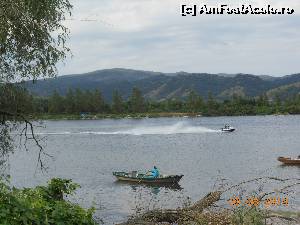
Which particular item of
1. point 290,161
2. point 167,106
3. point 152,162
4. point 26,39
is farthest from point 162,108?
point 26,39

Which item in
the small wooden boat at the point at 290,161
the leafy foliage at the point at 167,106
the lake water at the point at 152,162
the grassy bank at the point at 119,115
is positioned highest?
the leafy foliage at the point at 167,106

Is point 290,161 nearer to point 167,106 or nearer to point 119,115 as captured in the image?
point 119,115

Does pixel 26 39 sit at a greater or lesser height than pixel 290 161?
greater

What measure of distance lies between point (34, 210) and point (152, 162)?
5375cm

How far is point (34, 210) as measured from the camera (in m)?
11.4

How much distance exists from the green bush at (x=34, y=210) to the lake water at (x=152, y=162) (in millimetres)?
7998

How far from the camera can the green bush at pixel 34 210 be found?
35.2 ft

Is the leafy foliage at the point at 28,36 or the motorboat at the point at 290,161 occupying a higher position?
the leafy foliage at the point at 28,36

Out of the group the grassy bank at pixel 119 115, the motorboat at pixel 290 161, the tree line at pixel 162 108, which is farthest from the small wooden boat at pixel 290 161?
the grassy bank at pixel 119 115

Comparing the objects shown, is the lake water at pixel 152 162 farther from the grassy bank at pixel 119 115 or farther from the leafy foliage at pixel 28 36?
the grassy bank at pixel 119 115

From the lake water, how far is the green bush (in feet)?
26.2

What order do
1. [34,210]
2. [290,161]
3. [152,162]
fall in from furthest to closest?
[152,162] < [290,161] < [34,210]

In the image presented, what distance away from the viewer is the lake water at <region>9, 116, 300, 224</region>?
39688 millimetres

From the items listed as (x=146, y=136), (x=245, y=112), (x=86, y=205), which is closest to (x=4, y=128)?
(x=86, y=205)
